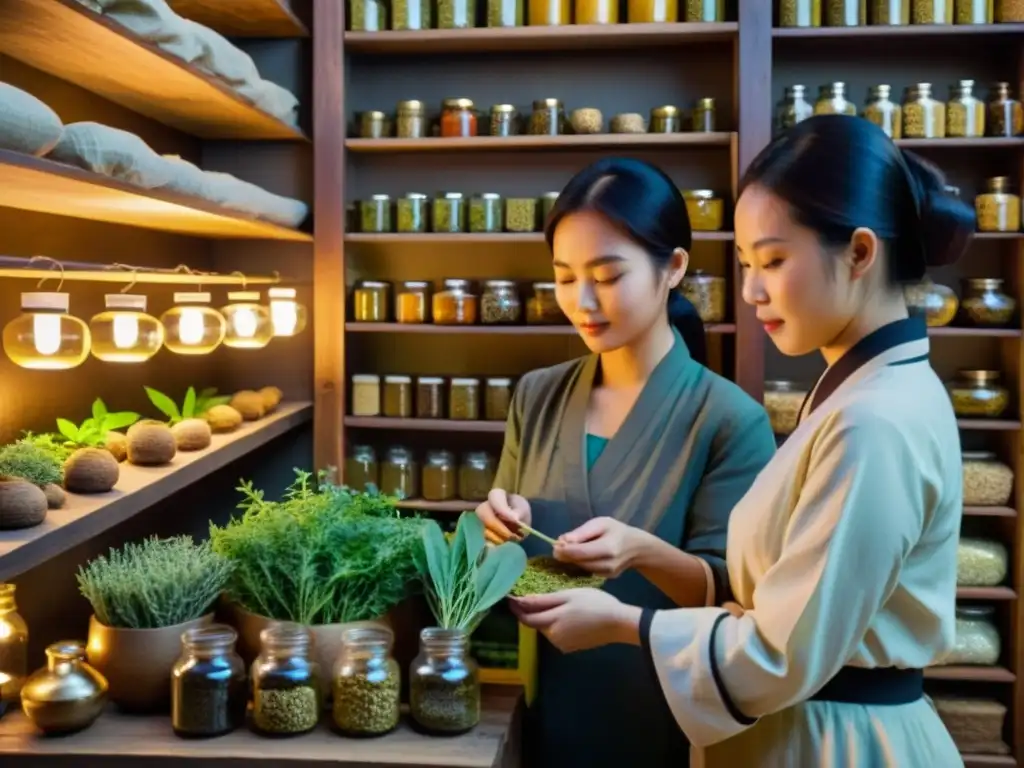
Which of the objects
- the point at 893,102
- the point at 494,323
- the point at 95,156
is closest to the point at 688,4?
the point at 893,102

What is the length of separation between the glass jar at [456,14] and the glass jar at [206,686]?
2183mm

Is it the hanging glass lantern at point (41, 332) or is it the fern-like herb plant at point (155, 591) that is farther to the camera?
the hanging glass lantern at point (41, 332)

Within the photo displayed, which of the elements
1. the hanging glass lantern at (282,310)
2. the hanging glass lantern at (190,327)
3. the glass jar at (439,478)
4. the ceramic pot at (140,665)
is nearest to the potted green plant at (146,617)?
the ceramic pot at (140,665)

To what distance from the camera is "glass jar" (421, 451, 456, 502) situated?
10.2 feet

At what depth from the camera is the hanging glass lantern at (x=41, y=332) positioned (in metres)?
1.48

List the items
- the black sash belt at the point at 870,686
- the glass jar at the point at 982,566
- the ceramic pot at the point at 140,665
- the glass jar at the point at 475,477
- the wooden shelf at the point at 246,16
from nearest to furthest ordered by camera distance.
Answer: the black sash belt at the point at 870,686 < the ceramic pot at the point at 140,665 < the wooden shelf at the point at 246,16 < the glass jar at the point at 982,566 < the glass jar at the point at 475,477

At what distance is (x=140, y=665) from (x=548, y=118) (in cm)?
210

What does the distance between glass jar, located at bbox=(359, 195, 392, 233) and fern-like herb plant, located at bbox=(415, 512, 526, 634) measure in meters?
1.87

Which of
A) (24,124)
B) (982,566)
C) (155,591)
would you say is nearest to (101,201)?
(24,124)

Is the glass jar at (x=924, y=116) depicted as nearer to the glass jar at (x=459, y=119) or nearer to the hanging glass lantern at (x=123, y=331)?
the glass jar at (x=459, y=119)

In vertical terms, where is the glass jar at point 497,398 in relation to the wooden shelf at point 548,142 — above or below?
below

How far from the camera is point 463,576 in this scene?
1.38m

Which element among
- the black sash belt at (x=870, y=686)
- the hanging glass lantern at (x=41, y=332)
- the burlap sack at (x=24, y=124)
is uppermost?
the burlap sack at (x=24, y=124)

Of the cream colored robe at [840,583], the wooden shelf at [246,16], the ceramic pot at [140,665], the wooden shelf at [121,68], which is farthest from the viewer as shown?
the wooden shelf at [246,16]
